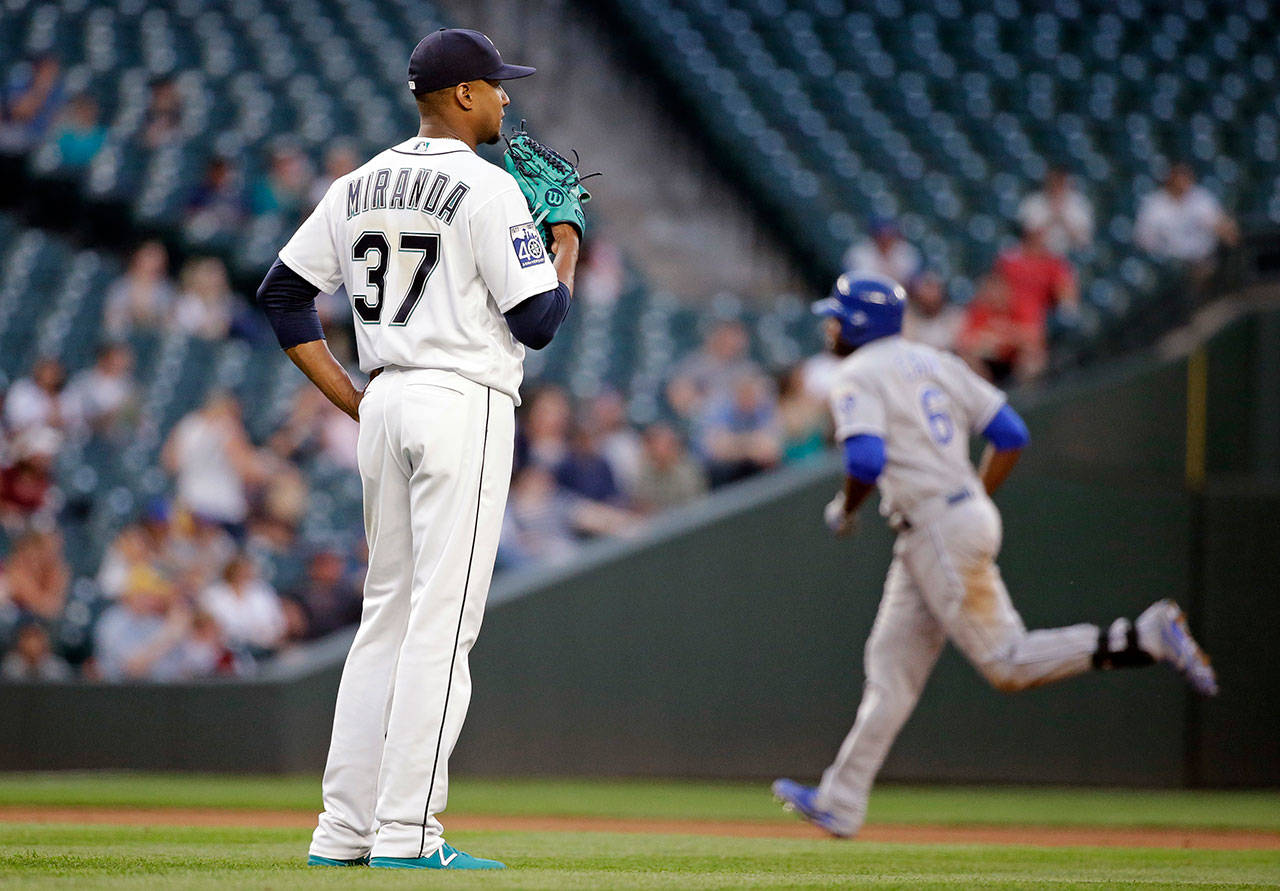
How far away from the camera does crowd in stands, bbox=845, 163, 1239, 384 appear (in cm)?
839

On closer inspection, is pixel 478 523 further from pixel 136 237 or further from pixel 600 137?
pixel 600 137

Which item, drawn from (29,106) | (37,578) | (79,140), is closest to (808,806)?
(37,578)

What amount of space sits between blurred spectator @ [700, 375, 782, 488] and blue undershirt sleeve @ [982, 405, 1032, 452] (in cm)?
288

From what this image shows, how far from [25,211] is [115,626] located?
4.84 metres

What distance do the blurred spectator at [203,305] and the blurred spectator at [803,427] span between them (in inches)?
146

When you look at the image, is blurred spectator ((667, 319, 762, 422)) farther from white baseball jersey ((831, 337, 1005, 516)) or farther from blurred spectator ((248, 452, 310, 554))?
white baseball jersey ((831, 337, 1005, 516))

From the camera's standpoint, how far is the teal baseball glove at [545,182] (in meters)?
3.61

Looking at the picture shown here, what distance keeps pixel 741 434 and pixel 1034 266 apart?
81.8 inches

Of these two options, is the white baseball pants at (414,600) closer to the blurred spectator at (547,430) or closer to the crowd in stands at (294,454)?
the crowd in stands at (294,454)

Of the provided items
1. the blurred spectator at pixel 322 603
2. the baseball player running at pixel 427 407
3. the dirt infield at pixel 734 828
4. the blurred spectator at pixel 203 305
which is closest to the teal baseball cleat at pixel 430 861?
the baseball player running at pixel 427 407

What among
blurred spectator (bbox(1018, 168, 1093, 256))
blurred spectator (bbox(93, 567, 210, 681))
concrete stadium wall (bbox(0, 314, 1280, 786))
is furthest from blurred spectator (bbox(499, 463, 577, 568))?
blurred spectator (bbox(1018, 168, 1093, 256))

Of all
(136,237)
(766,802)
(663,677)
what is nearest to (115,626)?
(663,677)

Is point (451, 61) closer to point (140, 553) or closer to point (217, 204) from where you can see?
point (140, 553)

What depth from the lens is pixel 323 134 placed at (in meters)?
12.1
